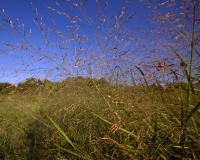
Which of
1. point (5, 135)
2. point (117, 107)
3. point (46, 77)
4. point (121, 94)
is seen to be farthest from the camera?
point (5, 135)

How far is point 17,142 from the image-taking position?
2.15m

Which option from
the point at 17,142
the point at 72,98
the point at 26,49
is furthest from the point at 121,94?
the point at 17,142

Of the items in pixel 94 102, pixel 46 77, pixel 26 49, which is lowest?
pixel 94 102

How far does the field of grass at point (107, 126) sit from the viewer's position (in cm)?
107

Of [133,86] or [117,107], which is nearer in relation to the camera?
[117,107]

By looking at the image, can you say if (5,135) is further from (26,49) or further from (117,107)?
(117,107)

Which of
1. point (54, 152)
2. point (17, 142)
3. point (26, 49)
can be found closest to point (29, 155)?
point (54, 152)

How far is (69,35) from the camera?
6.18ft

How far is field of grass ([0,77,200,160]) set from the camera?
42.0 inches

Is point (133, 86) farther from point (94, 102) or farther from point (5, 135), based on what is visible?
point (5, 135)

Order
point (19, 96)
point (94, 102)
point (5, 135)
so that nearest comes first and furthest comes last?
1. point (94, 102)
2. point (19, 96)
3. point (5, 135)

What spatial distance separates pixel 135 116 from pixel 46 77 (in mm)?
931

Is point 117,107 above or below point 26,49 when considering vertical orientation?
below

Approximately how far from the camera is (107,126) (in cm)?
147
